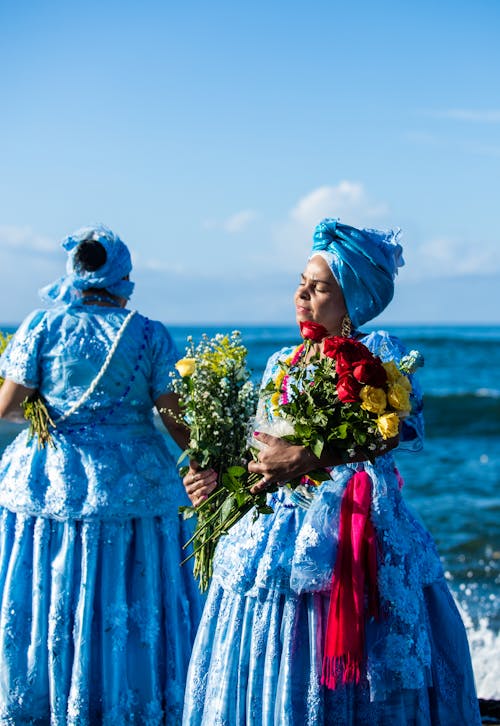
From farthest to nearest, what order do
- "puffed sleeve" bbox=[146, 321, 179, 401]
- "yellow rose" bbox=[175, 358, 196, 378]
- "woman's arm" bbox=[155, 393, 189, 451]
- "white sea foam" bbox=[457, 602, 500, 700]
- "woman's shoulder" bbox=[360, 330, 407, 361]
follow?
1. "white sea foam" bbox=[457, 602, 500, 700]
2. "puffed sleeve" bbox=[146, 321, 179, 401]
3. "woman's arm" bbox=[155, 393, 189, 451]
4. "yellow rose" bbox=[175, 358, 196, 378]
5. "woman's shoulder" bbox=[360, 330, 407, 361]

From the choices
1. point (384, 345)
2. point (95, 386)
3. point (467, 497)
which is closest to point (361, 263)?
point (384, 345)

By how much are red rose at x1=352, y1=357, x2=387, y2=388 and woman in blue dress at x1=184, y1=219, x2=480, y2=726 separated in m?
0.24

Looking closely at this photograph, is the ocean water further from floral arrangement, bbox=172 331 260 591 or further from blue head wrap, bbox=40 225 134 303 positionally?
blue head wrap, bbox=40 225 134 303

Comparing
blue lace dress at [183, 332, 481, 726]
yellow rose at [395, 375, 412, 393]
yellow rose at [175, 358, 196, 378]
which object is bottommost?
blue lace dress at [183, 332, 481, 726]

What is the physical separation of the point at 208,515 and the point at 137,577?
44.1 inches

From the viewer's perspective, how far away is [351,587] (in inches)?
115

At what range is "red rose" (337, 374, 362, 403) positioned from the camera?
2760mm

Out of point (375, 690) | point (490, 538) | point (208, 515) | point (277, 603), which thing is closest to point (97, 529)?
point (208, 515)

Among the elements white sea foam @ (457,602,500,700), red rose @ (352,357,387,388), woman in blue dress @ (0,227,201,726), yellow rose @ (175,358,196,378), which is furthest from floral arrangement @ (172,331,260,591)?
white sea foam @ (457,602,500,700)

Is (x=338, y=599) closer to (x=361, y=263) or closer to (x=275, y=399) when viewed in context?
(x=275, y=399)

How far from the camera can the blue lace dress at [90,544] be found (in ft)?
13.5

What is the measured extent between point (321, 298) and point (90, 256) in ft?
4.67

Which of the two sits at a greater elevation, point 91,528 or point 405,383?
point 405,383

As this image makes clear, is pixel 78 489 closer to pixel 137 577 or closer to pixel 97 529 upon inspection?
pixel 97 529
